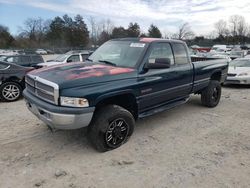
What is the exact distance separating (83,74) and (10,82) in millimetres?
4954

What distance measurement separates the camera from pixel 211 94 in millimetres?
6789

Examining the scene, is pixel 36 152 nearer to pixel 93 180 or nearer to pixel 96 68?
pixel 93 180

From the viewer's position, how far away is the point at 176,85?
5.36 meters

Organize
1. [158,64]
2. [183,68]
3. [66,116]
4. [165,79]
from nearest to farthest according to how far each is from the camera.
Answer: [66,116] → [158,64] → [165,79] → [183,68]

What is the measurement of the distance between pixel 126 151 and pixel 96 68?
4.98 ft

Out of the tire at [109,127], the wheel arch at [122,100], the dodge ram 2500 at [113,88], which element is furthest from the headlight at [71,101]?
the tire at [109,127]

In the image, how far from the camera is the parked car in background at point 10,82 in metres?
7.78

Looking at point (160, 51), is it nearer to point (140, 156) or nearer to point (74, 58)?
point (140, 156)

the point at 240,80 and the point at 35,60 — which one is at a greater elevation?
the point at 35,60

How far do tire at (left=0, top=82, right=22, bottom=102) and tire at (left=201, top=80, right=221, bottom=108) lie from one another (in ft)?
18.7

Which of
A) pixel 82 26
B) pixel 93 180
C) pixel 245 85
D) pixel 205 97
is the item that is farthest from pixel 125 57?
pixel 82 26

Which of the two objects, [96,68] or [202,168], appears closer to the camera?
[202,168]

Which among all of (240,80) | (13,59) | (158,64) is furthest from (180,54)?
(13,59)

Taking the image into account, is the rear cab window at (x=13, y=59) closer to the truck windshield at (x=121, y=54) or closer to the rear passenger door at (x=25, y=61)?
the rear passenger door at (x=25, y=61)
